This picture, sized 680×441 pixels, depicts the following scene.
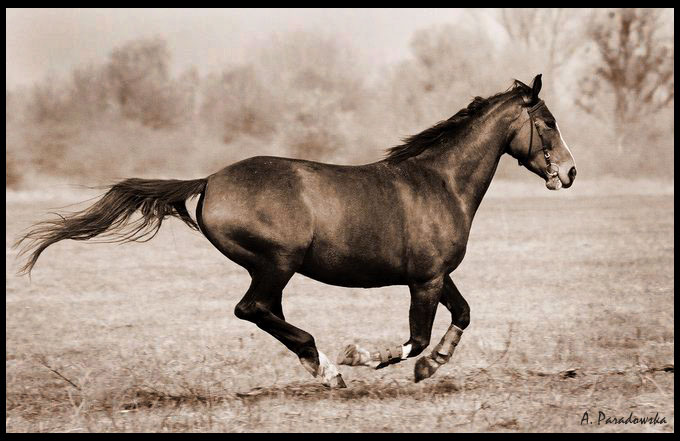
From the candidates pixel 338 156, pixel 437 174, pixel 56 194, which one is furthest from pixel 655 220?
pixel 56 194

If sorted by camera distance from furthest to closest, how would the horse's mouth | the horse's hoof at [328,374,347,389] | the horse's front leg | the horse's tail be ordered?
1. the horse's mouth
2. the horse's tail
3. the horse's front leg
4. the horse's hoof at [328,374,347,389]

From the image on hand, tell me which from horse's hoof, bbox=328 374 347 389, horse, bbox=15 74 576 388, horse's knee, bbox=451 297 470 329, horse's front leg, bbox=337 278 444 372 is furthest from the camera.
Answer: horse's knee, bbox=451 297 470 329

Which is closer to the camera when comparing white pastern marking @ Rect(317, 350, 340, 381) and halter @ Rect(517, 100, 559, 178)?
A: white pastern marking @ Rect(317, 350, 340, 381)

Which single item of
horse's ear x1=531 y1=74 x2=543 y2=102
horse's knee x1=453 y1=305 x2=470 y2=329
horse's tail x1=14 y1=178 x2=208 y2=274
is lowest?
horse's knee x1=453 y1=305 x2=470 y2=329

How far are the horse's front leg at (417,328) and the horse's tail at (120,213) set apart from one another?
166cm

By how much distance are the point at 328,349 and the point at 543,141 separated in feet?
10.3

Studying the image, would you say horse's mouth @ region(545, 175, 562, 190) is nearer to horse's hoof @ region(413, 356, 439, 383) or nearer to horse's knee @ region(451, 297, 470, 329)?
horse's knee @ region(451, 297, 470, 329)

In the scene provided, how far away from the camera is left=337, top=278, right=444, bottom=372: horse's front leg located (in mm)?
5996

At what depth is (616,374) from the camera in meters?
7.08

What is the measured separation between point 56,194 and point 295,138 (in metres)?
10.7

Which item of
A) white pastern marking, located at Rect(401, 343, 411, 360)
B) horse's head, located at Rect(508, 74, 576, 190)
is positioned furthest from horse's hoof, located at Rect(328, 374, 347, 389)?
horse's head, located at Rect(508, 74, 576, 190)

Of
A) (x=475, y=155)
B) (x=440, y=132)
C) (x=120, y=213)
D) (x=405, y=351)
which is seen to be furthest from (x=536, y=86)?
(x=120, y=213)

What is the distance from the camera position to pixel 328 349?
817cm

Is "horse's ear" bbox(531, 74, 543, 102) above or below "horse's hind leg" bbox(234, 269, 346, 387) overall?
above
